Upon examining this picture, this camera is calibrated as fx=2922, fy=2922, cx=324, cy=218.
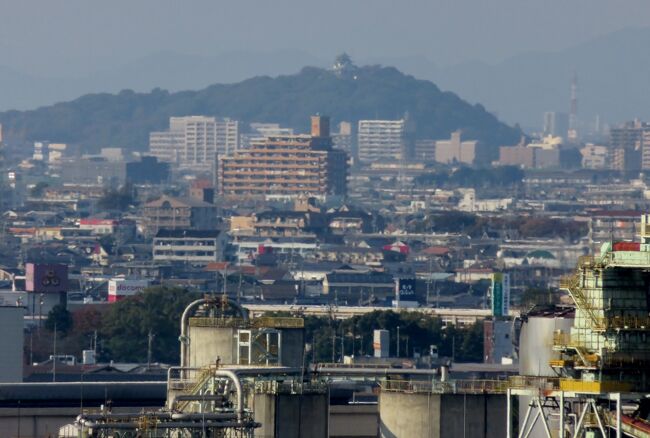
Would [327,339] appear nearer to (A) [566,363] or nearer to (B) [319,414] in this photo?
(B) [319,414]

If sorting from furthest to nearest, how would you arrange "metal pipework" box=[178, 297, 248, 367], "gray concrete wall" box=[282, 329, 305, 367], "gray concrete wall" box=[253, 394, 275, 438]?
"metal pipework" box=[178, 297, 248, 367], "gray concrete wall" box=[282, 329, 305, 367], "gray concrete wall" box=[253, 394, 275, 438]

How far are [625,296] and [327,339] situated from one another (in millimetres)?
75264

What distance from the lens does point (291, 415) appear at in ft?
120

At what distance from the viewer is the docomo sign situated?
5384 inches

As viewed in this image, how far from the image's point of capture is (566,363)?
2928cm

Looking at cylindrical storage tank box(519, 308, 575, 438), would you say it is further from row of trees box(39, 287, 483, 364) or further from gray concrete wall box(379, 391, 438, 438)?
row of trees box(39, 287, 483, 364)

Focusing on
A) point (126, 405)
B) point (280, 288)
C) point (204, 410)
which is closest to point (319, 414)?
point (204, 410)

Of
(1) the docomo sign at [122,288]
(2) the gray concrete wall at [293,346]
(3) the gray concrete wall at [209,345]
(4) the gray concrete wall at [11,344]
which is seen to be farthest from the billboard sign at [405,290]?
(3) the gray concrete wall at [209,345]

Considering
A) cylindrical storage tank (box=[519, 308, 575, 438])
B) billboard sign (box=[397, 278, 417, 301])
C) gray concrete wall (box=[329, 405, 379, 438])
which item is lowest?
billboard sign (box=[397, 278, 417, 301])

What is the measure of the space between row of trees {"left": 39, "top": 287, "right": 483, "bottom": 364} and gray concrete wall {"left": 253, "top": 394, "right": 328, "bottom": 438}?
6072 centimetres

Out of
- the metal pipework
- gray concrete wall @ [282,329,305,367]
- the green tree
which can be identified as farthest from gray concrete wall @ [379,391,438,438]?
the green tree

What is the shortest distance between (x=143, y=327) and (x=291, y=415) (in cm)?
6923

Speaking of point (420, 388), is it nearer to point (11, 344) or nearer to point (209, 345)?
point (209, 345)

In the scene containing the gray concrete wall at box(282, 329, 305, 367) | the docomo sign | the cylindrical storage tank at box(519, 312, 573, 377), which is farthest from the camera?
the docomo sign
